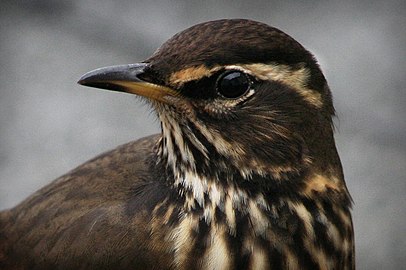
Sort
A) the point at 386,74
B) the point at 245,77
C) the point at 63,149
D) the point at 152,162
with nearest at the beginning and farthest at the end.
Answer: the point at 245,77 < the point at 152,162 < the point at 63,149 < the point at 386,74

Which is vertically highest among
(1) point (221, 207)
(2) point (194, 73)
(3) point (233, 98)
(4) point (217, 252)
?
(2) point (194, 73)

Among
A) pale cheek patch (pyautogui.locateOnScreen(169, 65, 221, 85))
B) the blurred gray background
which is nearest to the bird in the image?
pale cheek patch (pyautogui.locateOnScreen(169, 65, 221, 85))

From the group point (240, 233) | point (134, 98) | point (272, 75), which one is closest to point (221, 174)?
point (240, 233)

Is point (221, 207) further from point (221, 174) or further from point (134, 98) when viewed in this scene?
point (134, 98)

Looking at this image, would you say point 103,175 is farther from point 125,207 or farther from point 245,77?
point 245,77

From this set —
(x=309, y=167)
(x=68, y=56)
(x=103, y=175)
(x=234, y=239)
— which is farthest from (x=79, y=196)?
(x=68, y=56)

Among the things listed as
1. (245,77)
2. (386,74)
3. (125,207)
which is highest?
(245,77)

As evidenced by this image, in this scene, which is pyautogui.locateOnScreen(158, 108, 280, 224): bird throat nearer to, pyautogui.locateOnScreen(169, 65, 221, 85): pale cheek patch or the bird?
the bird
